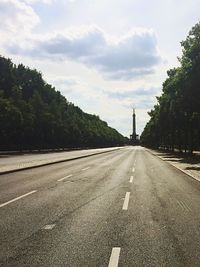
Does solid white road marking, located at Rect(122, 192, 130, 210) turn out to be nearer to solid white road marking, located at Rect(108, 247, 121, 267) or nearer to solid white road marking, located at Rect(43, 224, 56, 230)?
solid white road marking, located at Rect(43, 224, 56, 230)

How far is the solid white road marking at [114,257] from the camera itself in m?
6.06

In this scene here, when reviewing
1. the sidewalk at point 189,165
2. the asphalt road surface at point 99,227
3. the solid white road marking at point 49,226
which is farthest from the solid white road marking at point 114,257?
the sidewalk at point 189,165

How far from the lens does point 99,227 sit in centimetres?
873

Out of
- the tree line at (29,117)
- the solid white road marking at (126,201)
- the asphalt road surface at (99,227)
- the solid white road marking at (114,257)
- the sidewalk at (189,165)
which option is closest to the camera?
the solid white road marking at (114,257)

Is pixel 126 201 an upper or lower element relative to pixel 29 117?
lower

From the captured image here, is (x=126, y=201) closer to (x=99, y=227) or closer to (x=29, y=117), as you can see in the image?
(x=99, y=227)

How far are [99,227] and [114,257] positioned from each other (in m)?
2.31

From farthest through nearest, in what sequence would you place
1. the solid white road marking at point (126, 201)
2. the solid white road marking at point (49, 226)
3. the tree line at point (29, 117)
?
1. the tree line at point (29, 117)
2. the solid white road marking at point (126, 201)
3. the solid white road marking at point (49, 226)

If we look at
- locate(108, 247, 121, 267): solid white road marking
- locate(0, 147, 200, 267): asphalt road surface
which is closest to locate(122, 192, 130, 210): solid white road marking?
locate(0, 147, 200, 267): asphalt road surface

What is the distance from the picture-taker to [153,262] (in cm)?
620

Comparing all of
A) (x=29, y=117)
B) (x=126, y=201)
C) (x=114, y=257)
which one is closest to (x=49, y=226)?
(x=114, y=257)

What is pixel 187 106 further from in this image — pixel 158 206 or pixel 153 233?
pixel 153 233

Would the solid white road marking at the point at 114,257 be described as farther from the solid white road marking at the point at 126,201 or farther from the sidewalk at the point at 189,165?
the sidewalk at the point at 189,165

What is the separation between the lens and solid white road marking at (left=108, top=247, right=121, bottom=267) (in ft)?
19.9
